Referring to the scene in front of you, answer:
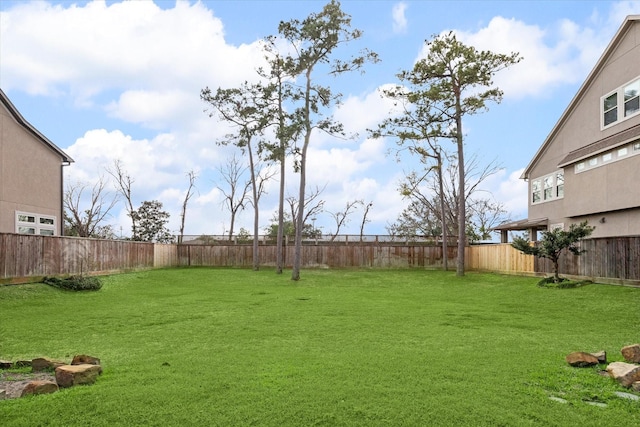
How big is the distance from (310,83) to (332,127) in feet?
7.02

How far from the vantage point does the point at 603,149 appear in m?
15.3

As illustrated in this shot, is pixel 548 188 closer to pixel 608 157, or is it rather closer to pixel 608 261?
pixel 608 157

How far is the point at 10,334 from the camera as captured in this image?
6996 millimetres

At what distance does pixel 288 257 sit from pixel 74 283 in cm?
1314

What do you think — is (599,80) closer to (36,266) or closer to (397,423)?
(397,423)

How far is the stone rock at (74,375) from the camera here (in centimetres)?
396

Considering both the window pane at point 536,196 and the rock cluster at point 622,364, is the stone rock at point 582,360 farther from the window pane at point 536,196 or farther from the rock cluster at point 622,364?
the window pane at point 536,196

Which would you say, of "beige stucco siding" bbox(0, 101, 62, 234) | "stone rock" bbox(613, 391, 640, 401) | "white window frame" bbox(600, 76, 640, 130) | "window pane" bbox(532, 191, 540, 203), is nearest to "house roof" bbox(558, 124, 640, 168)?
"white window frame" bbox(600, 76, 640, 130)

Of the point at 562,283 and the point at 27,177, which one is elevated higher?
the point at 27,177

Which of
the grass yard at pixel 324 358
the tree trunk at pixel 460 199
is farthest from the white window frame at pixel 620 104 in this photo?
the grass yard at pixel 324 358

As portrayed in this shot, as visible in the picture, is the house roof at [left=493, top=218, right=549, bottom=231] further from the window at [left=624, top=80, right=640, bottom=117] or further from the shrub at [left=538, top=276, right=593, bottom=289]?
the shrub at [left=538, top=276, right=593, bottom=289]

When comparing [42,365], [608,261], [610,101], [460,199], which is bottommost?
[42,365]

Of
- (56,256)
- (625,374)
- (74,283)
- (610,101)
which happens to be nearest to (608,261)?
(610,101)

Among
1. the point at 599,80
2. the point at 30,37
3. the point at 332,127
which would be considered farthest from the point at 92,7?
the point at 599,80
